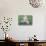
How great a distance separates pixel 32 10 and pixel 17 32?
2.77ft

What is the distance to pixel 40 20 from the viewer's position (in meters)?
4.23

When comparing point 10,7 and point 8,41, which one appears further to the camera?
point 10,7

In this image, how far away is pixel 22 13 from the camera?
420 cm

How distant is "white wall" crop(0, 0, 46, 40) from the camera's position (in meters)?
4.17

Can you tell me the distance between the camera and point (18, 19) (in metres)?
4.20

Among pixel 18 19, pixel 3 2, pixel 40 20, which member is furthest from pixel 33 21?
pixel 3 2

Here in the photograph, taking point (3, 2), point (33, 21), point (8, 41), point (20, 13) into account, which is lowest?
point (8, 41)

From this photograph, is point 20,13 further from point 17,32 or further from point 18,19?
point 17,32

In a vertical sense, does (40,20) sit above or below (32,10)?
below

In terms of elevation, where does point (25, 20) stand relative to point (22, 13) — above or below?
below

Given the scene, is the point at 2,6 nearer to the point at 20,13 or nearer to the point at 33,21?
the point at 20,13

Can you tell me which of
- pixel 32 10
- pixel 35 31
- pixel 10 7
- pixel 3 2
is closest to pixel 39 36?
pixel 35 31

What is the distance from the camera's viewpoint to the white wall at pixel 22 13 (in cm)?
417

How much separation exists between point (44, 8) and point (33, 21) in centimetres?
55
